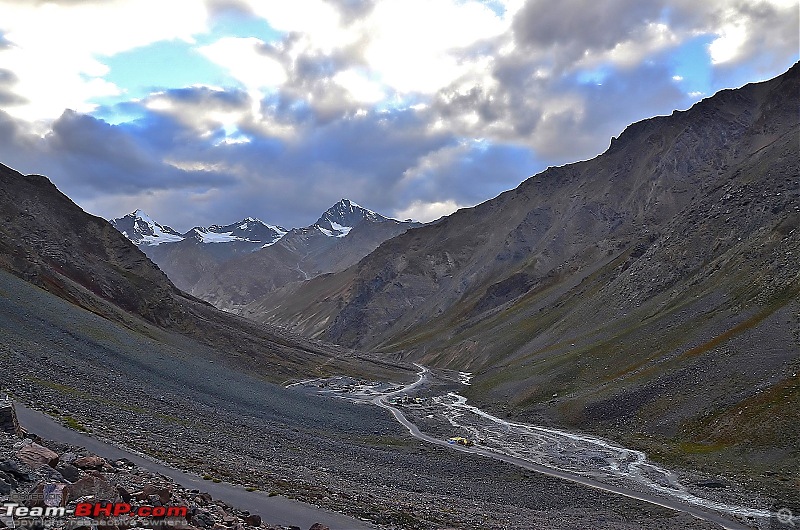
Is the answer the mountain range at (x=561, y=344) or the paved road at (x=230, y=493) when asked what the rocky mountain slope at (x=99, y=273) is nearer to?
the mountain range at (x=561, y=344)

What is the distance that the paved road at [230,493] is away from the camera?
2481 centimetres

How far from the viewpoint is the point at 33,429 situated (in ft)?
92.1

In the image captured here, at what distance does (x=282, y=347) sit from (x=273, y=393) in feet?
254

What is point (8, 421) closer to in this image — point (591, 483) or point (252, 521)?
point (252, 521)

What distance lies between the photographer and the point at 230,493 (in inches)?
1029

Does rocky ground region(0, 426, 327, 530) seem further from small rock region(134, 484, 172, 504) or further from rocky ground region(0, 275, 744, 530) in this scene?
rocky ground region(0, 275, 744, 530)

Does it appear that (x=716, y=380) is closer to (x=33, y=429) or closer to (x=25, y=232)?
(x=33, y=429)

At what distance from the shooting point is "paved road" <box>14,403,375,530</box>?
2481 centimetres

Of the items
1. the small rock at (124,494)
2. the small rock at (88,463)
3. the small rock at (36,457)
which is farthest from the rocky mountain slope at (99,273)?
the small rock at (124,494)

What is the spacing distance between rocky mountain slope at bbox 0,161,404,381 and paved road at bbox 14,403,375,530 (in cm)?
7289

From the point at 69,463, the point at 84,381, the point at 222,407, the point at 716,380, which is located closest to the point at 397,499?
the point at 69,463

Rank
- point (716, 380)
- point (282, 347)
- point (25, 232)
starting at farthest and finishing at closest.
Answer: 1. point (282, 347)
2. point (25, 232)
3. point (716, 380)

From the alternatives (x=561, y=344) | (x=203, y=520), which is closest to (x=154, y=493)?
(x=203, y=520)

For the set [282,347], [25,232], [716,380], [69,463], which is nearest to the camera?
[69,463]
